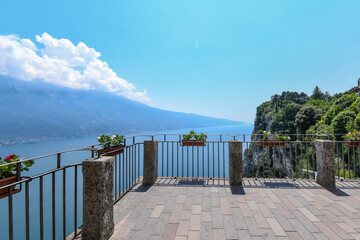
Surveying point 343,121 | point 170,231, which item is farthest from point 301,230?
point 343,121

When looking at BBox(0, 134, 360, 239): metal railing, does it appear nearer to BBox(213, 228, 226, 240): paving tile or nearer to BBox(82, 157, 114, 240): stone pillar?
BBox(82, 157, 114, 240): stone pillar

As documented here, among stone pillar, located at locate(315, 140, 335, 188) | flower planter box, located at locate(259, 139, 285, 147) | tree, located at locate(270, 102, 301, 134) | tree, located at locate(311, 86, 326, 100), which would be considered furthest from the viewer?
tree, located at locate(311, 86, 326, 100)

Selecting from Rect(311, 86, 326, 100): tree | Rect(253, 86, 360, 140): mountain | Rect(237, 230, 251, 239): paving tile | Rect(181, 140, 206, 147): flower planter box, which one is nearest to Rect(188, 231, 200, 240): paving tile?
Rect(237, 230, 251, 239): paving tile

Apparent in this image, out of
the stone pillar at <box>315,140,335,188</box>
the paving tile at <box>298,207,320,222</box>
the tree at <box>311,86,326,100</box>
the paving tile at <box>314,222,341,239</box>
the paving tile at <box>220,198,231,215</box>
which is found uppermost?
the tree at <box>311,86,326,100</box>

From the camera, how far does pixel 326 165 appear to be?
4.88m

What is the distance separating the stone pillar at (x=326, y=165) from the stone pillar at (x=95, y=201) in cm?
533

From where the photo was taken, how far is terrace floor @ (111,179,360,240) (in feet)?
9.52

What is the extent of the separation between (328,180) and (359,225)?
6.52ft

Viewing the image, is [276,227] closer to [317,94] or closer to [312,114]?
[312,114]

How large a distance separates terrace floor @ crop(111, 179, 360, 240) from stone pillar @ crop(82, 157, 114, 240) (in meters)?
0.31

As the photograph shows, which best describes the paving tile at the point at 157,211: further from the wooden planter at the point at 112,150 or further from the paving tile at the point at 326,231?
the paving tile at the point at 326,231

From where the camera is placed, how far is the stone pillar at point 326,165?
4828mm

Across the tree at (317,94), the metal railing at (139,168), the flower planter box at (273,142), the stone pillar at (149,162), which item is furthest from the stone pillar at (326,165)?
the tree at (317,94)

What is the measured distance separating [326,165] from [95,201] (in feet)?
18.2
